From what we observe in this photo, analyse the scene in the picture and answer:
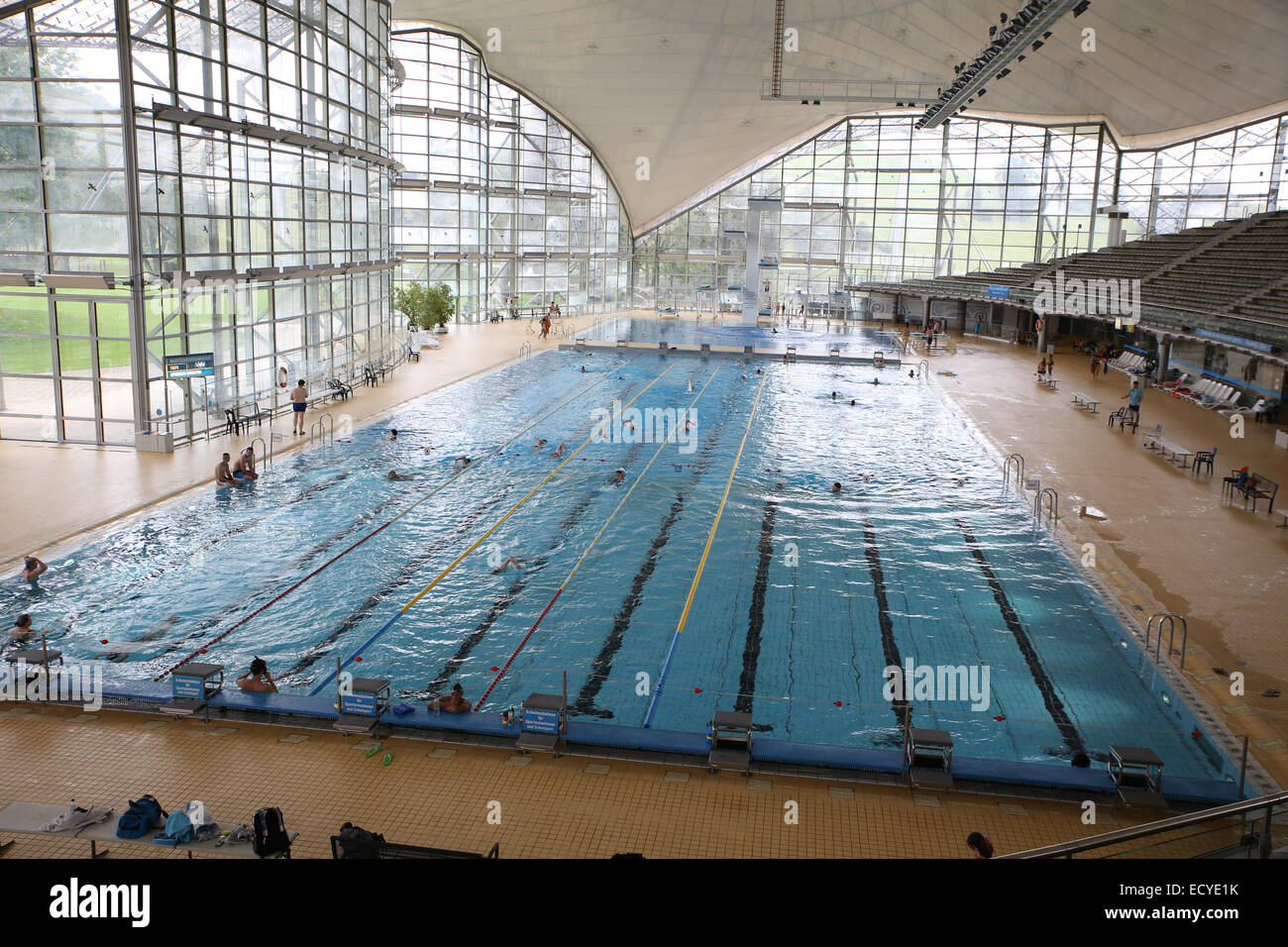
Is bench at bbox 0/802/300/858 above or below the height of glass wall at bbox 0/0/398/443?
below

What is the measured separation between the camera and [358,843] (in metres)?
4.81

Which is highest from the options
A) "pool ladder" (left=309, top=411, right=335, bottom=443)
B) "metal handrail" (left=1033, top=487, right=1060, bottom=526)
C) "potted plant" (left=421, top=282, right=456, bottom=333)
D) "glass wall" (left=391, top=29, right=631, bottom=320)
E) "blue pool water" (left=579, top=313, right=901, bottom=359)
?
"glass wall" (left=391, top=29, right=631, bottom=320)

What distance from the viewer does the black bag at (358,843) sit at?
4.63 m

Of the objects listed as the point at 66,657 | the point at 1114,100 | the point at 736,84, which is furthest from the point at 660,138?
the point at 66,657

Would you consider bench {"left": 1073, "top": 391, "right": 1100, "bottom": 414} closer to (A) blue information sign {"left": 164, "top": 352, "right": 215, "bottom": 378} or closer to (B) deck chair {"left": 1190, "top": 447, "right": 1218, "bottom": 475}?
(B) deck chair {"left": 1190, "top": 447, "right": 1218, "bottom": 475}

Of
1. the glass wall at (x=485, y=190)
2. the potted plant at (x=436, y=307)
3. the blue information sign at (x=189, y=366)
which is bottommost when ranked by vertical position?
the blue information sign at (x=189, y=366)

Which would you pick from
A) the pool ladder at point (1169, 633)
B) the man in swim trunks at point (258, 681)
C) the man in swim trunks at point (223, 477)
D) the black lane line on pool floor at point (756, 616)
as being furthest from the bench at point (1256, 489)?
the man in swim trunks at point (223, 477)

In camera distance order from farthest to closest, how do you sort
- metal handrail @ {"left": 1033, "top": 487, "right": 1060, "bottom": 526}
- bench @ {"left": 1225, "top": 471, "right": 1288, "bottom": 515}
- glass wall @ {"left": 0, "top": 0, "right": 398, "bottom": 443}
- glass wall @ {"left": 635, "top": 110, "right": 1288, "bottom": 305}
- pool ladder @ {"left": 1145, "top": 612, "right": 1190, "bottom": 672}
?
glass wall @ {"left": 635, "top": 110, "right": 1288, "bottom": 305}, glass wall @ {"left": 0, "top": 0, "right": 398, "bottom": 443}, bench @ {"left": 1225, "top": 471, "right": 1288, "bottom": 515}, metal handrail @ {"left": 1033, "top": 487, "right": 1060, "bottom": 526}, pool ladder @ {"left": 1145, "top": 612, "right": 1190, "bottom": 672}

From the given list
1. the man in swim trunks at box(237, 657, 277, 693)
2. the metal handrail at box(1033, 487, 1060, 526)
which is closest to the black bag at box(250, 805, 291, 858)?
the man in swim trunks at box(237, 657, 277, 693)

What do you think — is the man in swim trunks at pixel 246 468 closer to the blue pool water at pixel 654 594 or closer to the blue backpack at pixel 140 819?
the blue pool water at pixel 654 594

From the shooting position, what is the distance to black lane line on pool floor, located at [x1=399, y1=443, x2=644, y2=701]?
8.43 m

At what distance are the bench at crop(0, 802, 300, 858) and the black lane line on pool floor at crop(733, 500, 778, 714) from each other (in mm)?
3683

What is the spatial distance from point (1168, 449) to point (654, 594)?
36.3 ft

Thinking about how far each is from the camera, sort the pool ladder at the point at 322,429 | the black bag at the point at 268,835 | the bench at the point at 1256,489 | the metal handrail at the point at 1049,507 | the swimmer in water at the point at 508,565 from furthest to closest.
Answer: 1. the pool ladder at the point at 322,429
2. the bench at the point at 1256,489
3. the metal handrail at the point at 1049,507
4. the swimmer in water at the point at 508,565
5. the black bag at the point at 268,835
